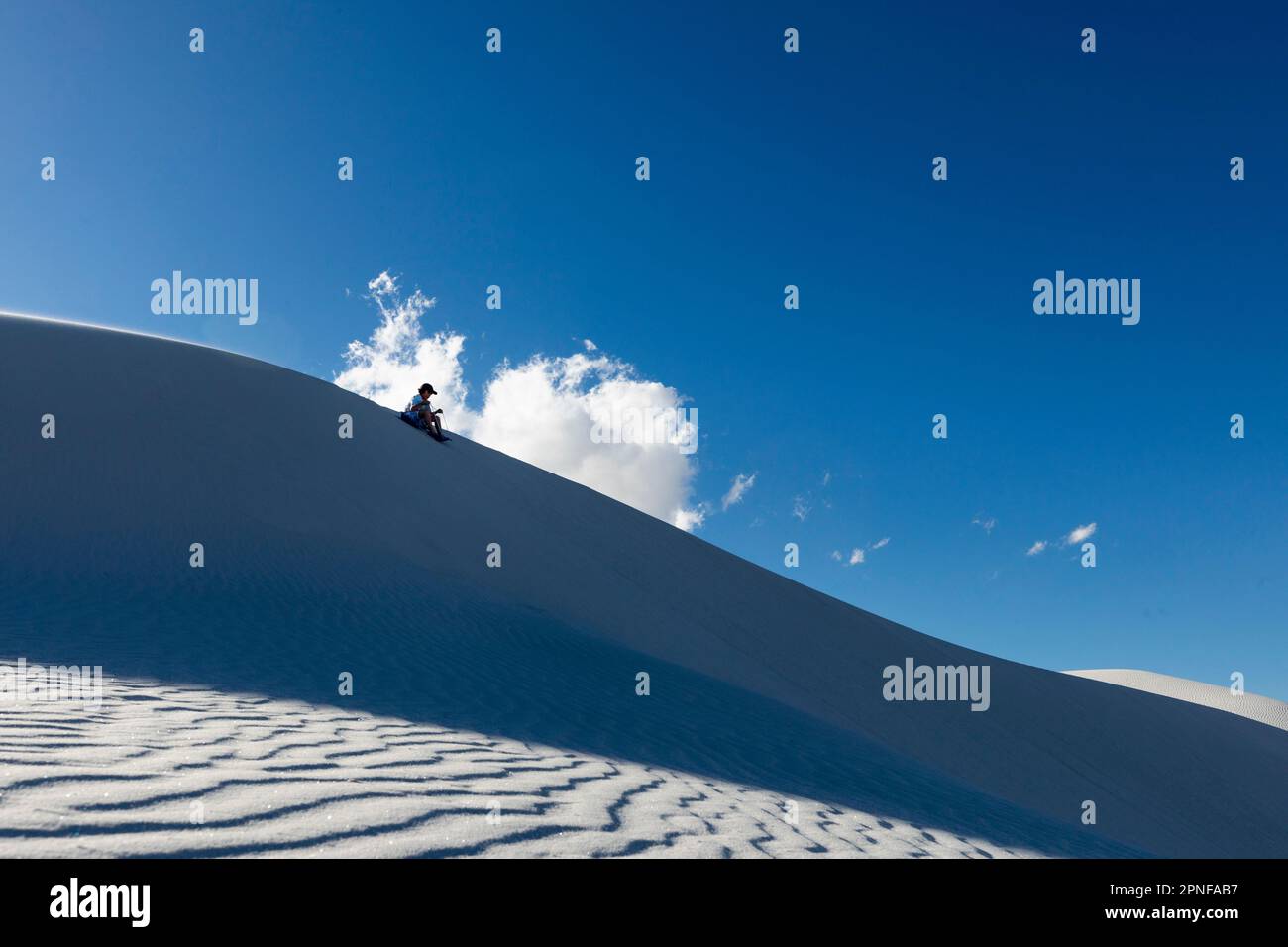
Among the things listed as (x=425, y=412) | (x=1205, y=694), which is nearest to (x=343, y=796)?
(x=425, y=412)

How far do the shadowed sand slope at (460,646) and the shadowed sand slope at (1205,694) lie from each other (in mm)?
6412

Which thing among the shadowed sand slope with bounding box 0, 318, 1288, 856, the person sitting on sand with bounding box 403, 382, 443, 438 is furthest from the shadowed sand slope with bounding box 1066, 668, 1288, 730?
the person sitting on sand with bounding box 403, 382, 443, 438

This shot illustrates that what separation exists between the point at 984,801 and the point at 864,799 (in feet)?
8.38

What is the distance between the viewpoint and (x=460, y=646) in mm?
7832

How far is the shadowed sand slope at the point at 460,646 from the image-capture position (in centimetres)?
493

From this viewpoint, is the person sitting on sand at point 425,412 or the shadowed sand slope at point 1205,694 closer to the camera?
the person sitting on sand at point 425,412

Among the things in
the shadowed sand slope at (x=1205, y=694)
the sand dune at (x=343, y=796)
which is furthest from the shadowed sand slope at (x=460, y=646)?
the shadowed sand slope at (x=1205, y=694)

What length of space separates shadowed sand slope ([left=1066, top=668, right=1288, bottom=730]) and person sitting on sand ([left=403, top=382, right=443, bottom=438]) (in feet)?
58.4

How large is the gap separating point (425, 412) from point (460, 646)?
38.5ft

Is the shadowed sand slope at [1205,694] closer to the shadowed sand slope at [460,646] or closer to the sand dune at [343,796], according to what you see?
the shadowed sand slope at [460,646]

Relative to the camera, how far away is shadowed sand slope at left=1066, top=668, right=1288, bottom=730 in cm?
2302

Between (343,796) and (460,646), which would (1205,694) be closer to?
(460,646)

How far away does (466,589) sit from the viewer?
1050 cm

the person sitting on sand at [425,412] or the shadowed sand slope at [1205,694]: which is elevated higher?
the person sitting on sand at [425,412]
